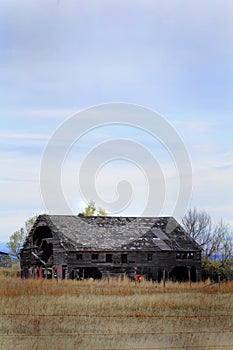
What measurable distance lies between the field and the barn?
18.3 meters

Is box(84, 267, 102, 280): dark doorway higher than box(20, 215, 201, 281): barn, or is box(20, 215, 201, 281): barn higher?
box(20, 215, 201, 281): barn

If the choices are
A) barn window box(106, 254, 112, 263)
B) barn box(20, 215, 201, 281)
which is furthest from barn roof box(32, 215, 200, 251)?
barn window box(106, 254, 112, 263)

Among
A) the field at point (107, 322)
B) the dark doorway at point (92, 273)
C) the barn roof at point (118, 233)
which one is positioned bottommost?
the field at point (107, 322)

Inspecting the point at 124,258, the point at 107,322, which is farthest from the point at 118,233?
the point at 107,322

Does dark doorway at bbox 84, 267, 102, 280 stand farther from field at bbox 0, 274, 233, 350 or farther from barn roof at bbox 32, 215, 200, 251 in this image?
field at bbox 0, 274, 233, 350

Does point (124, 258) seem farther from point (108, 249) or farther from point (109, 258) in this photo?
point (108, 249)

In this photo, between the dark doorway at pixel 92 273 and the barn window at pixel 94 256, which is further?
the dark doorway at pixel 92 273

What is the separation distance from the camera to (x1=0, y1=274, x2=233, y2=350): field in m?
10.9

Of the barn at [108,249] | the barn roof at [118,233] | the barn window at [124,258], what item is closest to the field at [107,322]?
the barn at [108,249]

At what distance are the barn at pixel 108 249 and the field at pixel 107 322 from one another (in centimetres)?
1829

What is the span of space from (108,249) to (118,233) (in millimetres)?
2507

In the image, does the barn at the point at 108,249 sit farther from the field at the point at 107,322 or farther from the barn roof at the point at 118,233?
the field at the point at 107,322

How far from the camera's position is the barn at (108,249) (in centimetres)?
3716

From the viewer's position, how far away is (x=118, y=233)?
1566 inches
